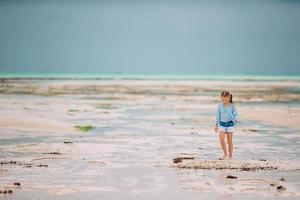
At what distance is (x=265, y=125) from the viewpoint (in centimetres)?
2672

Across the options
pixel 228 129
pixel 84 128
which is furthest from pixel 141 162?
pixel 84 128

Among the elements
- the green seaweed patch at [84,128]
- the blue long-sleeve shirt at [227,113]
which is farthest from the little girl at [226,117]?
the green seaweed patch at [84,128]

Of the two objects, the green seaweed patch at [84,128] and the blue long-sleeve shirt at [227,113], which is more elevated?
the blue long-sleeve shirt at [227,113]

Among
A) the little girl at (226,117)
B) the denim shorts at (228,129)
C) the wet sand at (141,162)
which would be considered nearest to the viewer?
the wet sand at (141,162)

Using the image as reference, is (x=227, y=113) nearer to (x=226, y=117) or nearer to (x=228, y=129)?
(x=226, y=117)

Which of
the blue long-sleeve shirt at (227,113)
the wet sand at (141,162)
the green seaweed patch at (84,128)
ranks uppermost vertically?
the blue long-sleeve shirt at (227,113)

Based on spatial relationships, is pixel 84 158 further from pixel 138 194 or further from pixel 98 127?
pixel 98 127

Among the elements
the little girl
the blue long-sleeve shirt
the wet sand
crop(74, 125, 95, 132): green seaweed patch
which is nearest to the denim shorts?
the little girl

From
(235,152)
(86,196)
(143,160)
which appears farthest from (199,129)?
(86,196)

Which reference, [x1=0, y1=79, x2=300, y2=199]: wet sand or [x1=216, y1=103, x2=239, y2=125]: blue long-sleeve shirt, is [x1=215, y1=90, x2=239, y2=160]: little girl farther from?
[x1=0, y1=79, x2=300, y2=199]: wet sand

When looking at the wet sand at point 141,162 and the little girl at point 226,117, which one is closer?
the wet sand at point 141,162

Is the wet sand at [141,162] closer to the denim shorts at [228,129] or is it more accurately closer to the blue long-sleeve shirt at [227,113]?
the denim shorts at [228,129]

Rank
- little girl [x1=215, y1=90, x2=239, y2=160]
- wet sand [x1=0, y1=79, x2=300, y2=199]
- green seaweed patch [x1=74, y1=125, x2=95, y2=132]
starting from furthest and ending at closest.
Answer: green seaweed patch [x1=74, y1=125, x2=95, y2=132] < little girl [x1=215, y1=90, x2=239, y2=160] < wet sand [x1=0, y1=79, x2=300, y2=199]

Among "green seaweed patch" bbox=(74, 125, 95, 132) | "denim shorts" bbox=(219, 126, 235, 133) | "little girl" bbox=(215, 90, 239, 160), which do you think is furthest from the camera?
"green seaweed patch" bbox=(74, 125, 95, 132)
